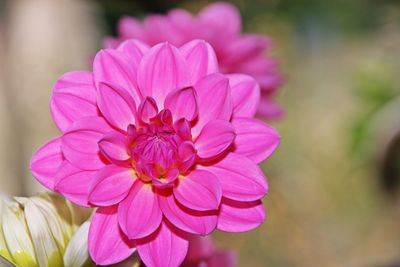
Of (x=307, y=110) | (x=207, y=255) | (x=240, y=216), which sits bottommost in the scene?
(x=307, y=110)

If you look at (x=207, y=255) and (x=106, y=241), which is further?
(x=207, y=255)

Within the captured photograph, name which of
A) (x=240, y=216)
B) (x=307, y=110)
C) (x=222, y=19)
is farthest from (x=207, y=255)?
(x=307, y=110)

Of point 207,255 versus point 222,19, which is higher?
point 222,19

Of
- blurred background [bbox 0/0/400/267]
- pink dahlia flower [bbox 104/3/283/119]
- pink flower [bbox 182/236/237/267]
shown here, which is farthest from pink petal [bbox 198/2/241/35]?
blurred background [bbox 0/0/400/267]

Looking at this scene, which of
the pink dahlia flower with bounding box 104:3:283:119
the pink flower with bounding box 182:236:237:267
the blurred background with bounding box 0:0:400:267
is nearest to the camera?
the pink flower with bounding box 182:236:237:267

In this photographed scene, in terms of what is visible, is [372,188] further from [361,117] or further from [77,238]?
[77,238]

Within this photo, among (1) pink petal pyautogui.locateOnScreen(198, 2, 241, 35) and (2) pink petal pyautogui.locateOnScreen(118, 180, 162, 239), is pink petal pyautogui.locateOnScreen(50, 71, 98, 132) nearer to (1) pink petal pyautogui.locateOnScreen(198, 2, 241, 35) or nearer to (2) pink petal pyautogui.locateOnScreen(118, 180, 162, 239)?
(2) pink petal pyautogui.locateOnScreen(118, 180, 162, 239)

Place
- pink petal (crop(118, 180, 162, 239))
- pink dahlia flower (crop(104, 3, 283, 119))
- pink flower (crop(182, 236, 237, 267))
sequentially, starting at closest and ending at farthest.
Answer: pink petal (crop(118, 180, 162, 239)) < pink flower (crop(182, 236, 237, 267)) < pink dahlia flower (crop(104, 3, 283, 119))

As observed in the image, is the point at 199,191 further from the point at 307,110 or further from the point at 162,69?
the point at 307,110
